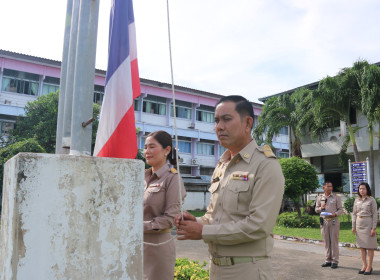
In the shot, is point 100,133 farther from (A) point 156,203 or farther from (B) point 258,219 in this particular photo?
(B) point 258,219

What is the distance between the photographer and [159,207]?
2.81m

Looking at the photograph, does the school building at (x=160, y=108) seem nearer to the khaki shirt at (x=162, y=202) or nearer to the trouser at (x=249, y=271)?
the khaki shirt at (x=162, y=202)

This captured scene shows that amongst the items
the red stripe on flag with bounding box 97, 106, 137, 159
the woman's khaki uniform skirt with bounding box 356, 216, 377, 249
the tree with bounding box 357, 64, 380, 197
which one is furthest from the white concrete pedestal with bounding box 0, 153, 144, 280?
the tree with bounding box 357, 64, 380, 197

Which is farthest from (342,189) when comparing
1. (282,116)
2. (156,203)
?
(156,203)

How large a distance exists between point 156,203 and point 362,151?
17347mm

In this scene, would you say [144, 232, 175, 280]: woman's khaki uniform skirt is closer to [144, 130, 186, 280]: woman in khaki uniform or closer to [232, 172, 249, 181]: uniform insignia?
[144, 130, 186, 280]: woman in khaki uniform

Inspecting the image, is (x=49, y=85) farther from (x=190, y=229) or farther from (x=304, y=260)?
(x=190, y=229)

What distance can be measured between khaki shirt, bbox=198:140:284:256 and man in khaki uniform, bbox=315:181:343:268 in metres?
5.89

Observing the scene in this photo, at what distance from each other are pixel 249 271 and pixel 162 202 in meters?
1.11

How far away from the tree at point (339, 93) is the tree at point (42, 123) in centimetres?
1052

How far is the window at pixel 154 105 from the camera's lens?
28.1 m

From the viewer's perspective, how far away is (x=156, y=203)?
2.80 metres

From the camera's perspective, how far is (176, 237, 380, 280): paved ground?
6.54 meters

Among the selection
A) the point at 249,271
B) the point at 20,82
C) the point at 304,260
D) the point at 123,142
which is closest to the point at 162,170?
the point at 123,142
